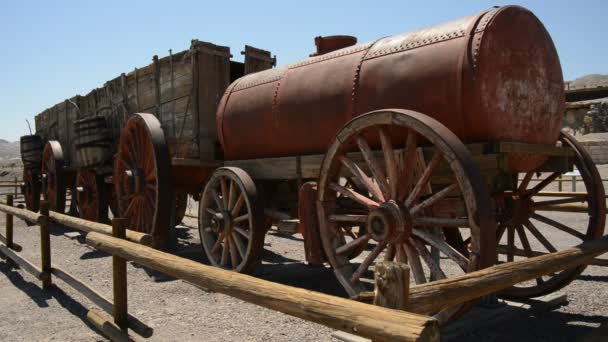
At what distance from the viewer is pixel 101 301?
4.48 m

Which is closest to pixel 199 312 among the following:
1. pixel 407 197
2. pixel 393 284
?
pixel 407 197

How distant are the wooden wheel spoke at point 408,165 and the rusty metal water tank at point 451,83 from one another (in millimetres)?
398

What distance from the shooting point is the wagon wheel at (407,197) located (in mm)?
3443

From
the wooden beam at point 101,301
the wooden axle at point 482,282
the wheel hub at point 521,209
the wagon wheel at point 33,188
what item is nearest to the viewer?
the wooden axle at point 482,282

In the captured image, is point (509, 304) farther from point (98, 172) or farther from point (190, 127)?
point (98, 172)

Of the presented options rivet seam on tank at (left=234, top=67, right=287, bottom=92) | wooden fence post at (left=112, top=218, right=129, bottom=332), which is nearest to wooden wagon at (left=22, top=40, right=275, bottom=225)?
rivet seam on tank at (left=234, top=67, right=287, bottom=92)

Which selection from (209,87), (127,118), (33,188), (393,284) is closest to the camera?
(393,284)

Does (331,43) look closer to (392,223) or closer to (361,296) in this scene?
(392,223)

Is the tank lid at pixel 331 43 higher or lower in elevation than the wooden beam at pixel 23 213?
higher

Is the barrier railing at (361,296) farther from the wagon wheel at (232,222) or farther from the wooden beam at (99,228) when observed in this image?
the wagon wheel at (232,222)

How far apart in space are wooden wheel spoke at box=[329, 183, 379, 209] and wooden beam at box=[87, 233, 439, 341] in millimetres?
1703

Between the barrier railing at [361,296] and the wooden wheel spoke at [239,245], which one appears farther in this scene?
the wooden wheel spoke at [239,245]

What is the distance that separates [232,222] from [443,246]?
3.00 m

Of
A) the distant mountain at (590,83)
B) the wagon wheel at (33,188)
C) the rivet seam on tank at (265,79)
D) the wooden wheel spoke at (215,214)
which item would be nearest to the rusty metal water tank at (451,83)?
the rivet seam on tank at (265,79)
